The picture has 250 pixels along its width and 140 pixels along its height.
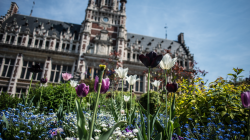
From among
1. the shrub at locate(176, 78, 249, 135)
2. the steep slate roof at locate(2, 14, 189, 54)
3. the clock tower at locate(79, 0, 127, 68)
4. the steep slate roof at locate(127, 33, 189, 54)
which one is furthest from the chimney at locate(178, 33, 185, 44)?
the shrub at locate(176, 78, 249, 135)

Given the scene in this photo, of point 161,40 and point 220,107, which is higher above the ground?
point 161,40

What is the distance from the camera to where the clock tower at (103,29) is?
65.7 feet

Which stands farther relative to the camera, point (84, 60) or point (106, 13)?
point (106, 13)

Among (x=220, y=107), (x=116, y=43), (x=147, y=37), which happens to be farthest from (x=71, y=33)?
(x=220, y=107)

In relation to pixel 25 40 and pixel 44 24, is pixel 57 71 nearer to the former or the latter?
pixel 25 40

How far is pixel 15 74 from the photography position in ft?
59.0

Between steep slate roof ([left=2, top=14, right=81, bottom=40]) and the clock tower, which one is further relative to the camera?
steep slate roof ([left=2, top=14, right=81, bottom=40])

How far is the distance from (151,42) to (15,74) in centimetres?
2078

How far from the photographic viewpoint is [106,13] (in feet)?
73.2

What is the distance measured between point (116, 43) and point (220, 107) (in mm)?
18445

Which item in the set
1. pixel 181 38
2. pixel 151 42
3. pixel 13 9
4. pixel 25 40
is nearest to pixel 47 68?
pixel 25 40

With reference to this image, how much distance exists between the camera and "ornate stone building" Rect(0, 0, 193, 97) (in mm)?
18531

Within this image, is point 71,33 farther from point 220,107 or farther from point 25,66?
point 220,107

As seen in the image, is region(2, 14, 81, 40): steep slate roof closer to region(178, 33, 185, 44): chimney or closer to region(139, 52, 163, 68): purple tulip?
region(178, 33, 185, 44): chimney
